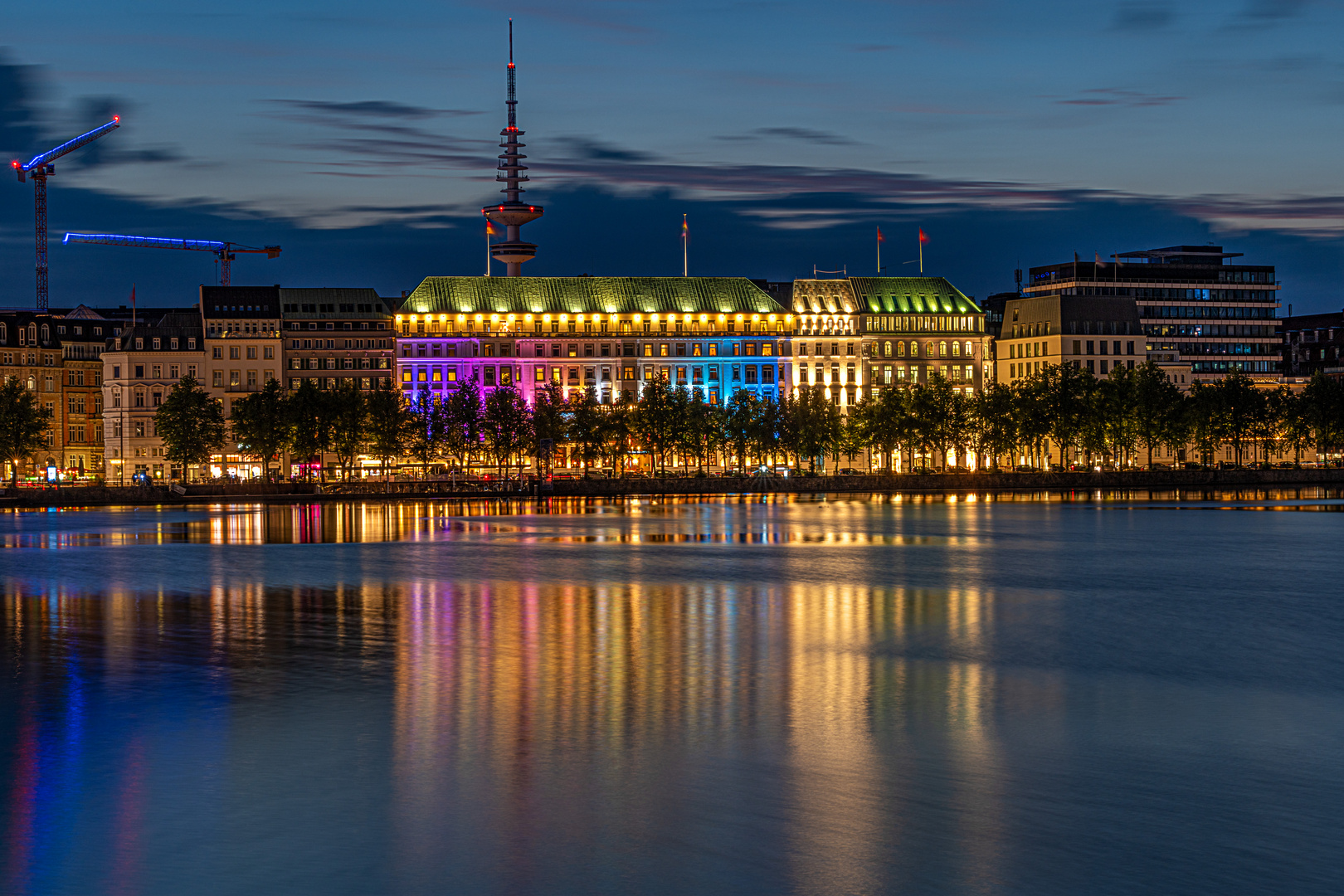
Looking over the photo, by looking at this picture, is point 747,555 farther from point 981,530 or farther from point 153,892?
point 153,892

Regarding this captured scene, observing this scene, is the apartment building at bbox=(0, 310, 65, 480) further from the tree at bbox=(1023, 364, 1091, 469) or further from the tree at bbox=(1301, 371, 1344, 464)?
the tree at bbox=(1301, 371, 1344, 464)

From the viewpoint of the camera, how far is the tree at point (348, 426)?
479ft

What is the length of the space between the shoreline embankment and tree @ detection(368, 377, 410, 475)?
869 centimetres

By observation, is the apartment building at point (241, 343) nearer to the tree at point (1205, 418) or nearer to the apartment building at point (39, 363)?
the apartment building at point (39, 363)

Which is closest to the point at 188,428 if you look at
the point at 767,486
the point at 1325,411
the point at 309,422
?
the point at 309,422

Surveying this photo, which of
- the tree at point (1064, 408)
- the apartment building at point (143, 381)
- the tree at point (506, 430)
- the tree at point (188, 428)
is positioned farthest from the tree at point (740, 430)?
the apartment building at point (143, 381)

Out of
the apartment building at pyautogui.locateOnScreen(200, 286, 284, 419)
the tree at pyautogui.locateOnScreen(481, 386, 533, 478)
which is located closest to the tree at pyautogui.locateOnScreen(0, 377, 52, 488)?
the tree at pyautogui.locateOnScreen(481, 386, 533, 478)

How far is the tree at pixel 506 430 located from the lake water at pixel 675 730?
97960mm

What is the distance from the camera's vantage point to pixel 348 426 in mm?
146625

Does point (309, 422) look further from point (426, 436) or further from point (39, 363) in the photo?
point (39, 363)

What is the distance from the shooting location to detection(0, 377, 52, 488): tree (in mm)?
139375

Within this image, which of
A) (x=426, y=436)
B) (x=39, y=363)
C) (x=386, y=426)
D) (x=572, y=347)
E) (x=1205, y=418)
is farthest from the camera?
(x=572, y=347)

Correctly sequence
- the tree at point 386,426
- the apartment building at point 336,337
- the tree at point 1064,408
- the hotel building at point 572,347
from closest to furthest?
the tree at point 386,426
the tree at point 1064,408
the apartment building at point 336,337
the hotel building at point 572,347

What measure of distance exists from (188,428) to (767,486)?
188 feet
